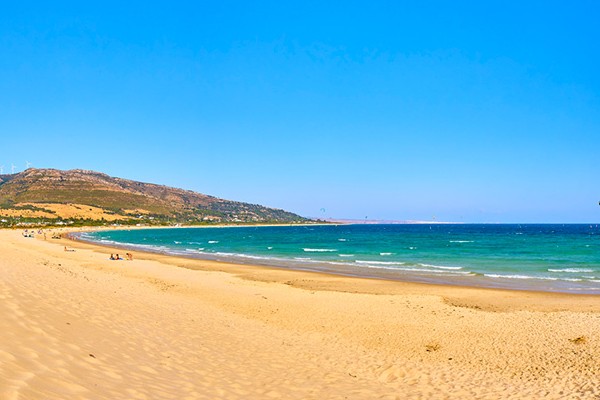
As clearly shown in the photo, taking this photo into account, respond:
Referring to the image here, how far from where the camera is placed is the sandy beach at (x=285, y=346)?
276 inches

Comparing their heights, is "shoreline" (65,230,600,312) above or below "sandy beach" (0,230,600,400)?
below

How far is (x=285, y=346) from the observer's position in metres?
12.0

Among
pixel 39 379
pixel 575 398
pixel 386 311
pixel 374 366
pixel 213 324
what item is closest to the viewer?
pixel 39 379

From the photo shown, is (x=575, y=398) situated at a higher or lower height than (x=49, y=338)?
lower

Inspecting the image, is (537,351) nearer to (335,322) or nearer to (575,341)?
(575,341)

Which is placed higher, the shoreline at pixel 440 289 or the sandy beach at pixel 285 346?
the sandy beach at pixel 285 346

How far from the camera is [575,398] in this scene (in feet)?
28.4

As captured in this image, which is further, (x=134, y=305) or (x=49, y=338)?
(x=134, y=305)

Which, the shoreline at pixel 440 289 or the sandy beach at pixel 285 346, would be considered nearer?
the sandy beach at pixel 285 346

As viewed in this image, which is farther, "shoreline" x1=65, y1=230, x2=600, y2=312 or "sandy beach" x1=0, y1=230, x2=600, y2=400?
"shoreline" x1=65, y1=230, x2=600, y2=312

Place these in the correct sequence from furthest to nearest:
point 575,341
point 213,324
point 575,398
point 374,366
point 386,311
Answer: point 386,311
point 213,324
point 575,341
point 374,366
point 575,398

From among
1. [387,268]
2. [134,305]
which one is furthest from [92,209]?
[134,305]

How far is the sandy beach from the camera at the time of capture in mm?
7004

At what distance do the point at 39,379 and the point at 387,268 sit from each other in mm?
34968
